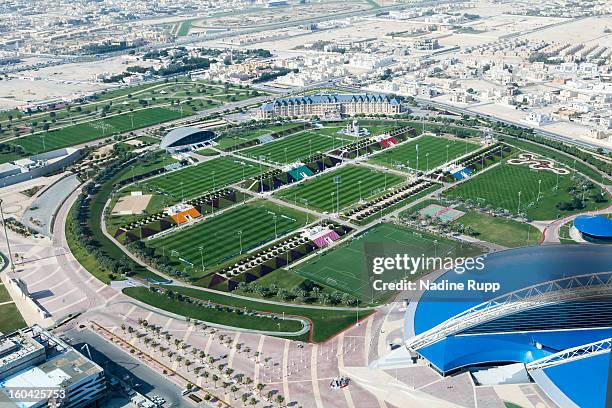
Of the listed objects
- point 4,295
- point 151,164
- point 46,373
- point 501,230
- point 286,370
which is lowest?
point 501,230

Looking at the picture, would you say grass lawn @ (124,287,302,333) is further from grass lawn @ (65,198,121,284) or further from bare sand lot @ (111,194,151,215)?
bare sand lot @ (111,194,151,215)

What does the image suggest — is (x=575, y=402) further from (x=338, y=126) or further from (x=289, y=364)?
(x=338, y=126)

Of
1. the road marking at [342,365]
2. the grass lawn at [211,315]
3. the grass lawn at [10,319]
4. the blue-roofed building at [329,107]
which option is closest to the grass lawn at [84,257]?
the grass lawn at [211,315]

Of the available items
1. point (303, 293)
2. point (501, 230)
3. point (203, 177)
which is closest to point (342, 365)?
point (303, 293)

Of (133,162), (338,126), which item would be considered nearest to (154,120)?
(133,162)

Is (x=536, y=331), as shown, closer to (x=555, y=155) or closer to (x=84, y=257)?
(x=84, y=257)

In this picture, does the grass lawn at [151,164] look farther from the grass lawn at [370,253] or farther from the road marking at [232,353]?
the road marking at [232,353]
